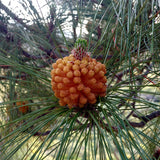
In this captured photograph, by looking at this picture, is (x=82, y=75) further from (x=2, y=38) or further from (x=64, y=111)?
(x=2, y=38)

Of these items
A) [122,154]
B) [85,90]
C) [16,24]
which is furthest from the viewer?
[16,24]

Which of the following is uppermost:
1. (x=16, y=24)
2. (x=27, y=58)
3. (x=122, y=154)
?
(x=16, y=24)

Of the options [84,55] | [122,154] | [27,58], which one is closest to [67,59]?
[84,55]

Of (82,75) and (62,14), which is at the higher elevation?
(62,14)

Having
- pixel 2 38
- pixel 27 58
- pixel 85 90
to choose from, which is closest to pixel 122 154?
pixel 85 90

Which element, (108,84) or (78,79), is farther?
(108,84)

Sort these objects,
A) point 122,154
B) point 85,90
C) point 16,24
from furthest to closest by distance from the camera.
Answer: point 16,24, point 85,90, point 122,154

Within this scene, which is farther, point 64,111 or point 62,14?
point 62,14
